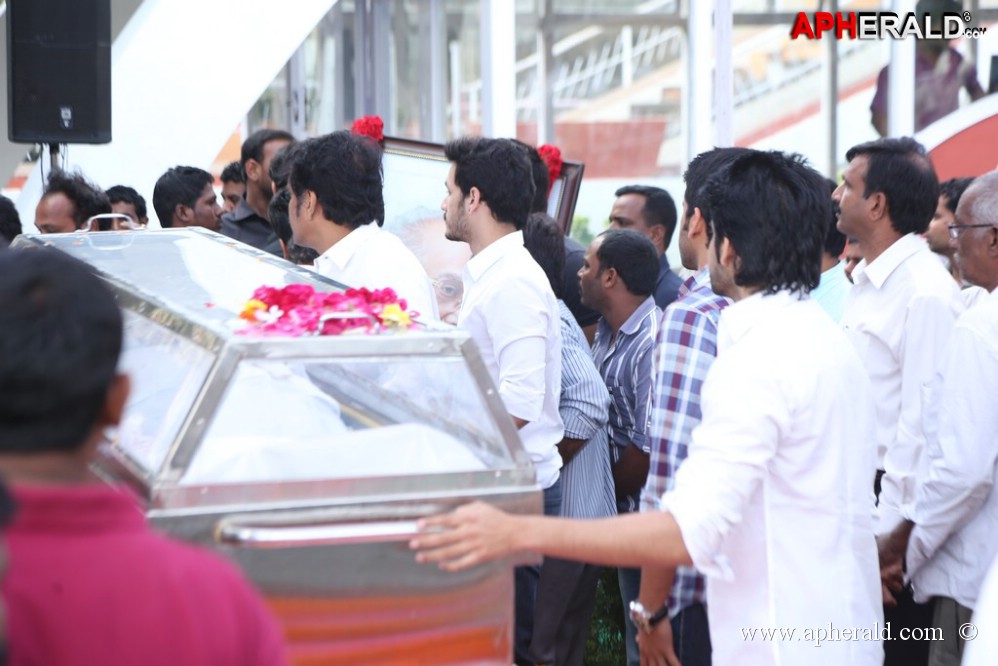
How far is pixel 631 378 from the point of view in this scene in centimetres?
455

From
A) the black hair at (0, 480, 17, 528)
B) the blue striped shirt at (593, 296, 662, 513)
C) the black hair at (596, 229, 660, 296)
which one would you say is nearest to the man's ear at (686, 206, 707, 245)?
the blue striped shirt at (593, 296, 662, 513)

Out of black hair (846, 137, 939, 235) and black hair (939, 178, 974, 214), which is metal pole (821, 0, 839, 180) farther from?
black hair (846, 137, 939, 235)

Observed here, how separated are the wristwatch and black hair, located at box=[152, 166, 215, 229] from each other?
4135mm

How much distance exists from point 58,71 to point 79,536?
668 cm

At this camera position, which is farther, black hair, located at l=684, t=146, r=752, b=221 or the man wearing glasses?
the man wearing glasses

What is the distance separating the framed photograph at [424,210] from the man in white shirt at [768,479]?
124 inches

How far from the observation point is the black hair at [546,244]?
491 centimetres

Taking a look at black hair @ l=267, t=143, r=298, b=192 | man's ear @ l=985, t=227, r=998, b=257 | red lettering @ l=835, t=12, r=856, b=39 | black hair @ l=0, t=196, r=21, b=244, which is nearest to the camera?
man's ear @ l=985, t=227, r=998, b=257

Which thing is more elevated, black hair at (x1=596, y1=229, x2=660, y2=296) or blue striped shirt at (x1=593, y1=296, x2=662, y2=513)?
black hair at (x1=596, y1=229, x2=660, y2=296)

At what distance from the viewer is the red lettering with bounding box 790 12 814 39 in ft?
39.8

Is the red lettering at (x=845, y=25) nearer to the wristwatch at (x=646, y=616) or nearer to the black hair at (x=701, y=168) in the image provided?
the black hair at (x=701, y=168)

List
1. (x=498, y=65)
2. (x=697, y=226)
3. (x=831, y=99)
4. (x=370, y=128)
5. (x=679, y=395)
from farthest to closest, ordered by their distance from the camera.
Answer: (x=831, y=99) → (x=498, y=65) → (x=370, y=128) → (x=697, y=226) → (x=679, y=395)

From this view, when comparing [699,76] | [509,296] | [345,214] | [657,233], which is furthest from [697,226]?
[699,76]

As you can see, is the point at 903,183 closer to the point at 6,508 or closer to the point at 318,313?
the point at 318,313
